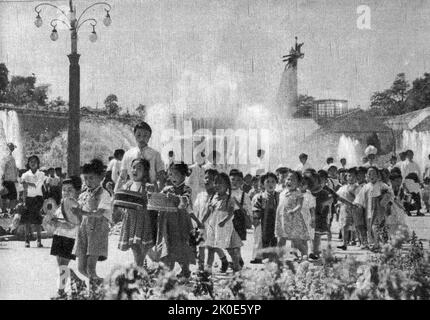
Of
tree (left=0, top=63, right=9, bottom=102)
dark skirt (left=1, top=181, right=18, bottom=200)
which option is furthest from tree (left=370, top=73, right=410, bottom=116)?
dark skirt (left=1, top=181, right=18, bottom=200)

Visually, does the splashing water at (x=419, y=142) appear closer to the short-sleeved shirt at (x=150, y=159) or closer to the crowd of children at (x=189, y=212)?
the crowd of children at (x=189, y=212)

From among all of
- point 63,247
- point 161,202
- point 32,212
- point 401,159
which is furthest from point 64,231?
point 401,159

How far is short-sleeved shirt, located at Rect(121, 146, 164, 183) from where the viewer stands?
732 cm

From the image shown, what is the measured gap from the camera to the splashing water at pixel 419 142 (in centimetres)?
1248

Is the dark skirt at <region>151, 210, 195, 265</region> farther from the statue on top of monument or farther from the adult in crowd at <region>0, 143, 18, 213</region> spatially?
the adult in crowd at <region>0, 143, 18, 213</region>

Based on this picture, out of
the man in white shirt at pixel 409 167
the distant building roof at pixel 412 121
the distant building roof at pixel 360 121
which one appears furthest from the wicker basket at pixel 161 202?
the man in white shirt at pixel 409 167

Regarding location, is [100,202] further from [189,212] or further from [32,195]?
[32,195]

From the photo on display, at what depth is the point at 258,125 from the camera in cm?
988

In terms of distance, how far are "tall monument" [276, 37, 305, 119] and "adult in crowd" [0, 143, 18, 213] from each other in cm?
375

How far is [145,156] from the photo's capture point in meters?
7.37

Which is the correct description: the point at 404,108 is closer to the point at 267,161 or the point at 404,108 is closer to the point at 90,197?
the point at 267,161

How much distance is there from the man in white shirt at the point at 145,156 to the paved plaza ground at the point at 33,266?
956 mm

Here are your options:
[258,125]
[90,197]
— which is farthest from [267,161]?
[90,197]

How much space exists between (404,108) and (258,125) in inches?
94.4
